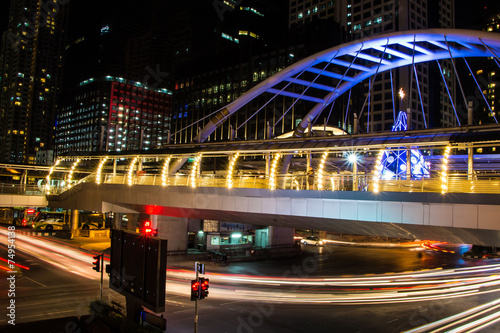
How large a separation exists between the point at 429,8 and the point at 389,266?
88859 mm

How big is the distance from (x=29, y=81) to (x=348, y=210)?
198 m

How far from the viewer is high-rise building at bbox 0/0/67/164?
169m

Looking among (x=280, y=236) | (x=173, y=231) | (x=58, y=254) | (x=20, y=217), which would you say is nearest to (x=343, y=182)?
(x=173, y=231)

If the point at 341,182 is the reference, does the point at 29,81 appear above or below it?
above

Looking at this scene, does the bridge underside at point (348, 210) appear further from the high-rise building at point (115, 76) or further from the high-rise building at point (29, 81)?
the high-rise building at point (29, 81)

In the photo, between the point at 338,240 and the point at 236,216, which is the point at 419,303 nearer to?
the point at 236,216

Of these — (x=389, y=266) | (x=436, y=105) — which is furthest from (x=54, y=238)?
(x=436, y=105)

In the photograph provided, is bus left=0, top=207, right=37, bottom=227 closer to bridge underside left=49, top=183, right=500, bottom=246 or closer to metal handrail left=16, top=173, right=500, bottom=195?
metal handrail left=16, top=173, right=500, bottom=195

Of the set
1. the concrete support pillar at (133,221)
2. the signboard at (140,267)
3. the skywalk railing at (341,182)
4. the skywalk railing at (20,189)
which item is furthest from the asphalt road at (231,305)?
the concrete support pillar at (133,221)

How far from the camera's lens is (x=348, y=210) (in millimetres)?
16969

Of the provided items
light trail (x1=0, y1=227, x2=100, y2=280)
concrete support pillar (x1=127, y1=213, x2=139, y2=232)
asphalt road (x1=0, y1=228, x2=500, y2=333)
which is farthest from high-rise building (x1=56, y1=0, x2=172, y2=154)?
asphalt road (x1=0, y1=228, x2=500, y2=333)

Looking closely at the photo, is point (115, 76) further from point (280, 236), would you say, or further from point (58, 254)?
point (58, 254)

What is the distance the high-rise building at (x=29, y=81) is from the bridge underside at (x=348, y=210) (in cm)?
17135

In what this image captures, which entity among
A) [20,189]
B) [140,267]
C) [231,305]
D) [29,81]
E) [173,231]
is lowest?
[231,305]
